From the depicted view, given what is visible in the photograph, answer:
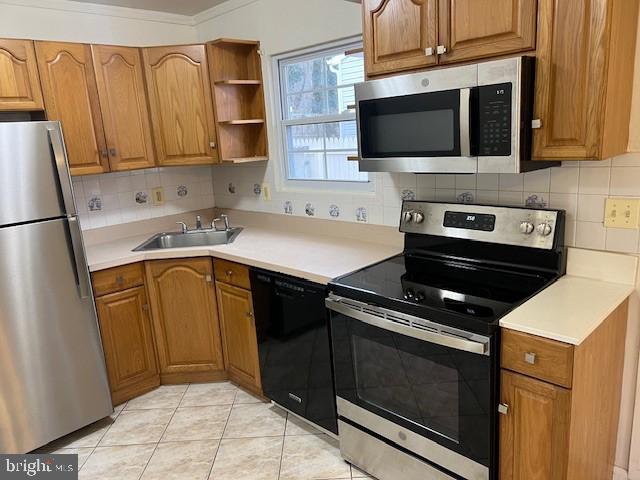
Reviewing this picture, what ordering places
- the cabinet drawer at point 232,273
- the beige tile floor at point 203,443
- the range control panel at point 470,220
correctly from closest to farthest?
1. the range control panel at point 470,220
2. the beige tile floor at point 203,443
3. the cabinet drawer at point 232,273

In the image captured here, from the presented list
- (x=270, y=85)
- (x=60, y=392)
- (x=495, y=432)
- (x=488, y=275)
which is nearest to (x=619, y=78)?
(x=488, y=275)

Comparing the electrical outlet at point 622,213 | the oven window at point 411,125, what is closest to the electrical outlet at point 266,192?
the oven window at point 411,125

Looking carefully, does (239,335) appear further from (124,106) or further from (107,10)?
(107,10)

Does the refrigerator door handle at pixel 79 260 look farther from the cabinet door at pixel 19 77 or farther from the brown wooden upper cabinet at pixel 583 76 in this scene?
the brown wooden upper cabinet at pixel 583 76

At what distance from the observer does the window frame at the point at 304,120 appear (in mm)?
2635

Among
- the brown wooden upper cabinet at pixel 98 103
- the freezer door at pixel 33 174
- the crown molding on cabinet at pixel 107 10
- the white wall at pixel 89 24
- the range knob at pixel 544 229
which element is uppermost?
the crown molding on cabinet at pixel 107 10

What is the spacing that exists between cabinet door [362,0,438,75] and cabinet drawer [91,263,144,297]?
67.0 inches

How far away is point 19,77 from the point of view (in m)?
2.45

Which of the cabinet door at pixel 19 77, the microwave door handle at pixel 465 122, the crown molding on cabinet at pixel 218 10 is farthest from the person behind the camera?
the crown molding on cabinet at pixel 218 10

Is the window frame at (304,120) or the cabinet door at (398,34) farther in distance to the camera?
the window frame at (304,120)

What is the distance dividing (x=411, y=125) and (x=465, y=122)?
0.26m

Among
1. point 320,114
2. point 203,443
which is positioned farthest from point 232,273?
point 320,114

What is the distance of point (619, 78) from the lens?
5.07 ft

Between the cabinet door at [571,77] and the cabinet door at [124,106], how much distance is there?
7.51 feet
